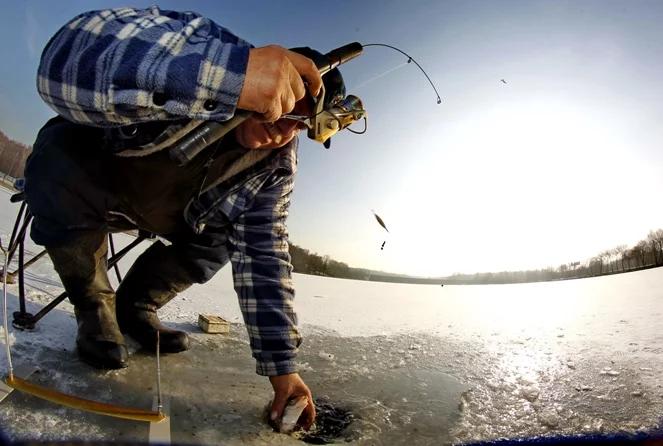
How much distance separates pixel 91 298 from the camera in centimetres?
139

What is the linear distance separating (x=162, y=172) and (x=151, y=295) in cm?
67

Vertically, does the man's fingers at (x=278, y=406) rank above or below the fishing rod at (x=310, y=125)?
Result: below

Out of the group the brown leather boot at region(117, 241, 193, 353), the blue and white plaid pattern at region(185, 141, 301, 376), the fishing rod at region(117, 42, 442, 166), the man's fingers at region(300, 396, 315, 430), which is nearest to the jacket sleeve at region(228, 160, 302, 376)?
the blue and white plaid pattern at region(185, 141, 301, 376)

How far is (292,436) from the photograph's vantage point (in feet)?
3.53

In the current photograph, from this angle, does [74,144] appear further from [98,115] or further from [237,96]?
[237,96]

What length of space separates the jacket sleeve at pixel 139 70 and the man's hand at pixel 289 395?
2.70 ft

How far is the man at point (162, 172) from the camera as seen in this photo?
0.81m

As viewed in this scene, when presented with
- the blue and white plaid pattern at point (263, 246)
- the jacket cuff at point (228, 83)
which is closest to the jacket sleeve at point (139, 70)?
the jacket cuff at point (228, 83)

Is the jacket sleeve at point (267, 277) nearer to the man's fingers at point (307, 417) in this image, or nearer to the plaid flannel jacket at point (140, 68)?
the man's fingers at point (307, 417)

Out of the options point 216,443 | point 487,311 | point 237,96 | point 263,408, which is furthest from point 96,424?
point 487,311

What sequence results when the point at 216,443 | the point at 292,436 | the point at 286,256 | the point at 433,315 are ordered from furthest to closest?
the point at 433,315 < the point at 286,256 < the point at 292,436 < the point at 216,443

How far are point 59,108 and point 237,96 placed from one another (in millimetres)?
445

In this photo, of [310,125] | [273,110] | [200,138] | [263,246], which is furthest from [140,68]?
[263,246]

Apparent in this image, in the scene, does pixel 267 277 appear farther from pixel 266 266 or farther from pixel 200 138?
pixel 200 138
